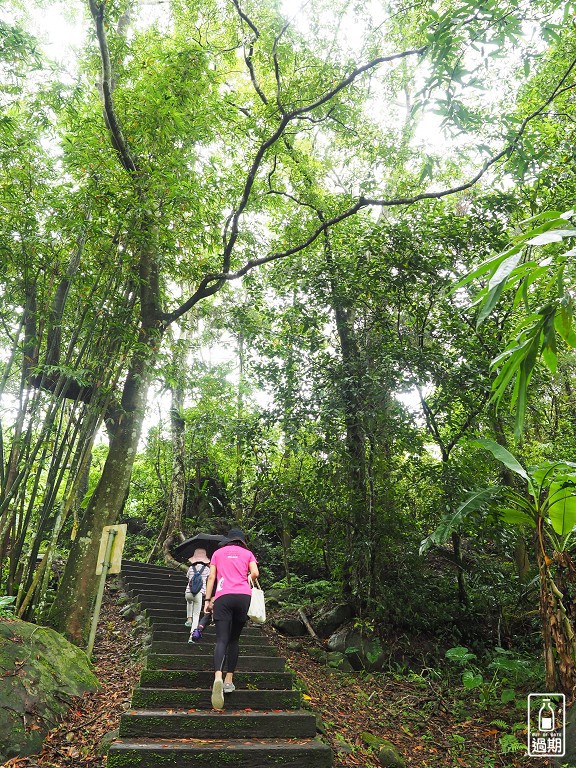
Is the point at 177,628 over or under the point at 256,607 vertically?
under

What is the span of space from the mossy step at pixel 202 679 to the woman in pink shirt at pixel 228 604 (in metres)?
0.40

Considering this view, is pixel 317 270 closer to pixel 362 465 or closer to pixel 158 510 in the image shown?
pixel 362 465

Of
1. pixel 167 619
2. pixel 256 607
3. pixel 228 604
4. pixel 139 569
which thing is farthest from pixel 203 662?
pixel 139 569

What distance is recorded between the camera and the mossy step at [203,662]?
530 cm

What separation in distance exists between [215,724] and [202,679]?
0.79 m

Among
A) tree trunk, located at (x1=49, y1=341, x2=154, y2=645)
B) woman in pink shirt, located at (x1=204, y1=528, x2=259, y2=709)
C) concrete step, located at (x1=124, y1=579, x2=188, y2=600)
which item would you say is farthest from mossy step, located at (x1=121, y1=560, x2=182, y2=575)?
woman in pink shirt, located at (x1=204, y1=528, x2=259, y2=709)

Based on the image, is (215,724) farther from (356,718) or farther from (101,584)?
(101,584)

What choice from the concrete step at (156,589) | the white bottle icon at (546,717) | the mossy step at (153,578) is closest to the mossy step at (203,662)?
the white bottle icon at (546,717)

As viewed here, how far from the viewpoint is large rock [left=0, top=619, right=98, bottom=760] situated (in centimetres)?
419

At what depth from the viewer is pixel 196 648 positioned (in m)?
5.97

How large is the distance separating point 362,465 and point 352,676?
10.2ft

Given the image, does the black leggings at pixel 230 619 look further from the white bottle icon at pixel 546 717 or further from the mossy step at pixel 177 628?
the white bottle icon at pixel 546 717

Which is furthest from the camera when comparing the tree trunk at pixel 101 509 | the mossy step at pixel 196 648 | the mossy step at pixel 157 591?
the mossy step at pixel 157 591

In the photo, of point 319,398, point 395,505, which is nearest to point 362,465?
point 395,505
